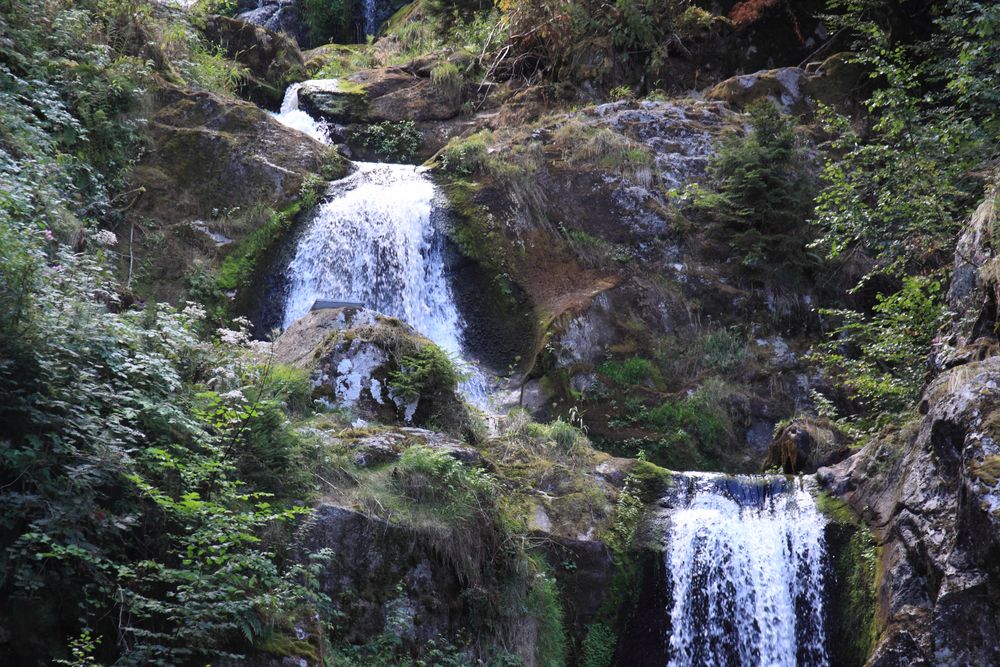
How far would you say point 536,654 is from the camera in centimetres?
786

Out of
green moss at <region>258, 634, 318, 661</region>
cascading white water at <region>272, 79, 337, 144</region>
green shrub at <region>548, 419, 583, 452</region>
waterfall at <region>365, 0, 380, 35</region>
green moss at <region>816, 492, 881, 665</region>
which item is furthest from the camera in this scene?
waterfall at <region>365, 0, 380, 35</region>

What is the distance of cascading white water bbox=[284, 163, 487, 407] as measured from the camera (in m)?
13.2

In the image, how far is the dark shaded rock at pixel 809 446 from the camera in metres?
10.2

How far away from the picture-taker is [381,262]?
13.6 m

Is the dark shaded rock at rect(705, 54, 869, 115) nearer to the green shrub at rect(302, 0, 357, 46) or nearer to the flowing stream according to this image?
the flowing stream

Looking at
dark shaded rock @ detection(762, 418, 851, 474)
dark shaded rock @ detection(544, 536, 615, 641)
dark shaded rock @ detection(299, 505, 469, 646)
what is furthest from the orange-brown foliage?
dark shaded rock @ detection(299, 505, 469, 646)

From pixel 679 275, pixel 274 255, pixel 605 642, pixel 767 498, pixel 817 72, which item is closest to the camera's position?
pixel 605 642

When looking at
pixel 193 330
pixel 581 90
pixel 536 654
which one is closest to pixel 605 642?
pixel 536 654

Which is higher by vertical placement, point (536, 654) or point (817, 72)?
point (817, 72)

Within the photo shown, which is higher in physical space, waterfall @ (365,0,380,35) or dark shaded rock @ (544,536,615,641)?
waterfall @ (365,0,380,35)

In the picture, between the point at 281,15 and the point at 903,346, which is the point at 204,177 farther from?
the point at 281,15

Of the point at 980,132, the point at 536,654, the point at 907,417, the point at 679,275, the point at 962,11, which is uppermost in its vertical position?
the point at 962,11

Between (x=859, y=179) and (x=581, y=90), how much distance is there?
9.82 metres

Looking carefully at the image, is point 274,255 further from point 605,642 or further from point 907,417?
point 907,417
